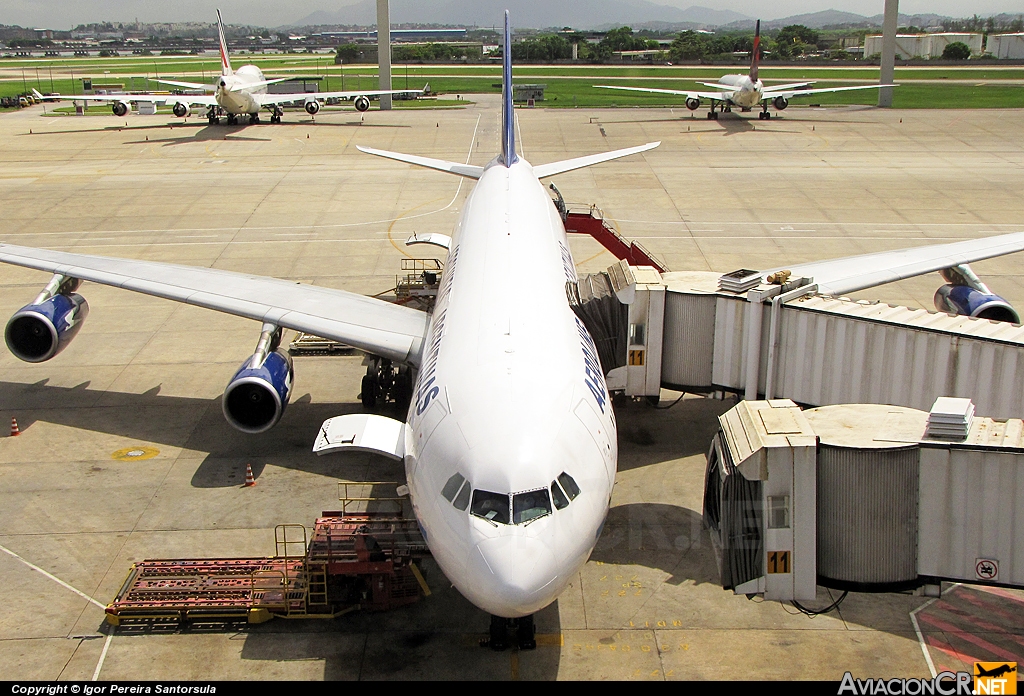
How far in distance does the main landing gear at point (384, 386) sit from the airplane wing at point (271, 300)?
142cm

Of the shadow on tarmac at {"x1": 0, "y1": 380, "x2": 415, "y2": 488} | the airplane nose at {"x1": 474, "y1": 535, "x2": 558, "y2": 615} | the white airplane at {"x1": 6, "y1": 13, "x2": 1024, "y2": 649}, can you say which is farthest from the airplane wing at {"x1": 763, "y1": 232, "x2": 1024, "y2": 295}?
the airplane nose at {"x1": 474, "y1": 535, "x2": 558, "y2": 615}

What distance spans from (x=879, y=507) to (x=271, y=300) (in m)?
14.0

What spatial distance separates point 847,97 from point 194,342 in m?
79.0

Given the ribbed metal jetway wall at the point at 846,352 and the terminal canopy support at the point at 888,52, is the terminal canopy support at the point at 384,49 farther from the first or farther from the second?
the ribbed metal jetway wall at the point at 846,352

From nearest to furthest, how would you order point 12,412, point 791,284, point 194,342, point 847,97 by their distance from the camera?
1. point 791,284
2. point 12,412
3. point 194,342
4. point 847,97

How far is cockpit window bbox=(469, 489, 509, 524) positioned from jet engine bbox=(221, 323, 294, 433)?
8641 mm

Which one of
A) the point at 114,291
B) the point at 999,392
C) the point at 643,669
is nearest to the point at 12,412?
the point at 114,291

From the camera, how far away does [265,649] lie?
44.8 ft

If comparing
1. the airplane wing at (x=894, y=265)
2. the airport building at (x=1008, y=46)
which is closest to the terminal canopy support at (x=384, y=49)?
the airplane wing at (x=894, y=265)

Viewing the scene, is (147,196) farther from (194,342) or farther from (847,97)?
(847,97)

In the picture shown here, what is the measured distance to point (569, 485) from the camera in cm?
1180

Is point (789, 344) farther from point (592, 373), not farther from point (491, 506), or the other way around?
point (491, 506)

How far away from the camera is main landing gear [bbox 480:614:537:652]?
527 inches

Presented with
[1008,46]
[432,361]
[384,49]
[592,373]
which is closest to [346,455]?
[432,361]
